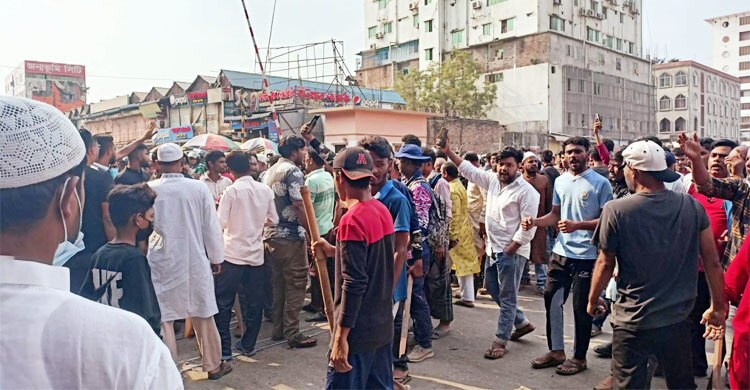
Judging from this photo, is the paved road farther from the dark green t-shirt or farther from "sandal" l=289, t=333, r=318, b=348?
the dark green t-shirt

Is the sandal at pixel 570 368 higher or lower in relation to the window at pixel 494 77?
lower

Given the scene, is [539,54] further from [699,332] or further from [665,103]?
[699,332]

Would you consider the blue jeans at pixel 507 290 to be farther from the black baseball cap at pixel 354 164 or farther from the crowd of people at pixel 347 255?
the black baseball cap at pixel 354 164

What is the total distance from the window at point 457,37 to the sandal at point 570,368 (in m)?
45.4

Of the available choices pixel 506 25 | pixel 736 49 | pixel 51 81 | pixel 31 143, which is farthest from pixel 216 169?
pixel 736 49

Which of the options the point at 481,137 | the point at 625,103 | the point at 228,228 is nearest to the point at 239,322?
→ the point at 228,228

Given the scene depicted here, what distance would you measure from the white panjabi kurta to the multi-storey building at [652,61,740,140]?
5758cm

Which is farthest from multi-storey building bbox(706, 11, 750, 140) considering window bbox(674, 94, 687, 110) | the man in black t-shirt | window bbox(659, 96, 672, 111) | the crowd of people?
the man in black t-shirt

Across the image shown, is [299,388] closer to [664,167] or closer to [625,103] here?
[664,167]

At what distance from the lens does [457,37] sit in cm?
4778

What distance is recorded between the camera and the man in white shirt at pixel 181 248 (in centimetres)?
453

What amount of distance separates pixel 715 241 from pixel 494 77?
141 ft

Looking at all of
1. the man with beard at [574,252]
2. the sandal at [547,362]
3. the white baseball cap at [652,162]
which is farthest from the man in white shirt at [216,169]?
the white baseball cap at [652,162]

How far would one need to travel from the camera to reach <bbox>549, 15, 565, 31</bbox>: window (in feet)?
143
